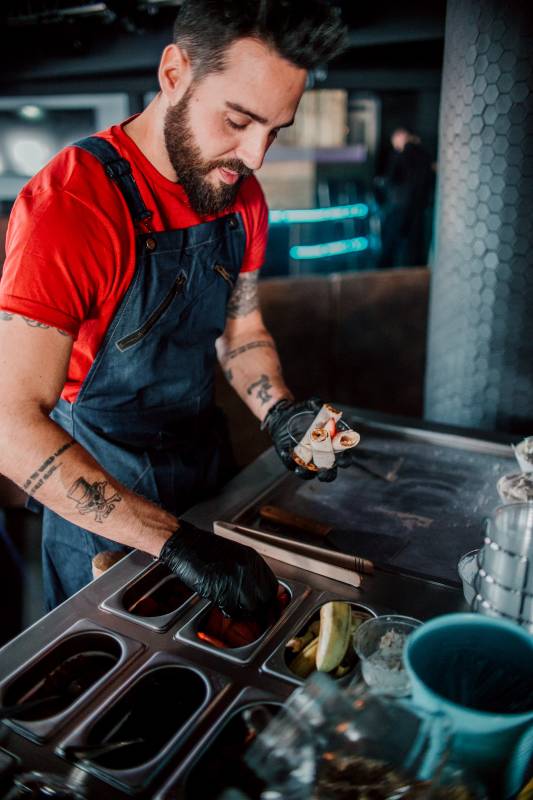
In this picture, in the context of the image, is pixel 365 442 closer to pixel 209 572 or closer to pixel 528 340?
pixel 528 340

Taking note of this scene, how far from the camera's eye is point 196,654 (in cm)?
108

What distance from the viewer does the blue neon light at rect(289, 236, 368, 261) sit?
705 centimetres

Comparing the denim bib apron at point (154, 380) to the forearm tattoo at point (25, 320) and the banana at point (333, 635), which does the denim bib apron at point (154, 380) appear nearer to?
the forearm tattoo at point (25, 320)

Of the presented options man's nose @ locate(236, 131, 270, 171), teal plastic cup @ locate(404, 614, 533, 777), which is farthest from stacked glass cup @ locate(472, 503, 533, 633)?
man's nose @ locate(236, 131, 270, 171)

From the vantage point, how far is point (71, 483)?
1307mm

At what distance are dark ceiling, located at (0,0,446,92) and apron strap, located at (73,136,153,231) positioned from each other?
6.85 ft

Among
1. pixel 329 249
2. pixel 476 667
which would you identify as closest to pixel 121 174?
pixel 476 667

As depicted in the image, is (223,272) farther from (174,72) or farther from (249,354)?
(174,72)

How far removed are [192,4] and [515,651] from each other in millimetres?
1407

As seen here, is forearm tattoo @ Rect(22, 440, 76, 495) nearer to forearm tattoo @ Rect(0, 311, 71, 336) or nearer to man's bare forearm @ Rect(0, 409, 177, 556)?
man's bare forearm @ Rect(0, 409, 177, 556)

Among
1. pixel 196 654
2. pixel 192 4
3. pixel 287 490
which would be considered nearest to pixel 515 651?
pixel 196 654

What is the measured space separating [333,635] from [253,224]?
122 cm

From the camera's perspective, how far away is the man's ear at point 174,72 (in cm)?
145

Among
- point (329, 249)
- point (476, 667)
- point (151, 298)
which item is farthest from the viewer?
point (329, 249)
